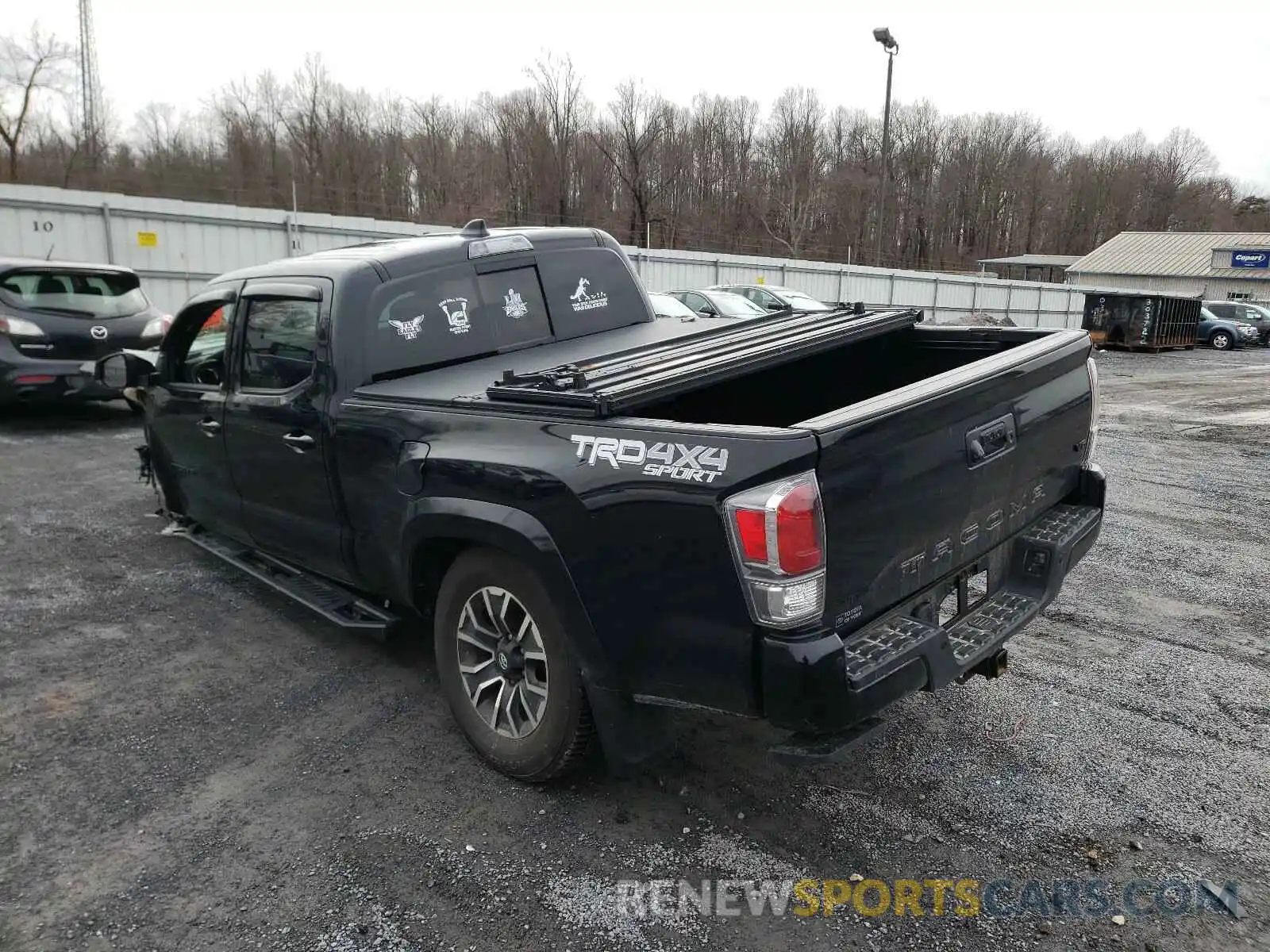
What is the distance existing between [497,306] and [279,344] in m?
1.06

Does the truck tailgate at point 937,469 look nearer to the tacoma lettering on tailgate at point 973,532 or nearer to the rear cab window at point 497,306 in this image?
the tacoma lettering on tailgate at point 973,532

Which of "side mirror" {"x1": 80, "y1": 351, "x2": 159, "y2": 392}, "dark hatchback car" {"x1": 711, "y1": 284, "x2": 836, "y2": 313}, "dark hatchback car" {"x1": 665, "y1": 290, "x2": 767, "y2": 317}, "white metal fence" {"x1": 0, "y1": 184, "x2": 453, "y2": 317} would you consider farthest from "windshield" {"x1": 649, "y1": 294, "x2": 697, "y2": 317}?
"side mirror" {"x1": 80, "y1": 351, "x2": 159, "y2": 392}

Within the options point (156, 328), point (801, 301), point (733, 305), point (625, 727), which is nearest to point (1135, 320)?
point (801, 301)

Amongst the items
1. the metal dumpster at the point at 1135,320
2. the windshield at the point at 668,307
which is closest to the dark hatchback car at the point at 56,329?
the windshield at the point at 668,307

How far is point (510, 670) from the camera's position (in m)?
3.23

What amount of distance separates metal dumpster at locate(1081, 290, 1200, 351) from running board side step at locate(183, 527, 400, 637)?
28.1 metres

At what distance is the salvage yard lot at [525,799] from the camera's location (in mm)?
2596

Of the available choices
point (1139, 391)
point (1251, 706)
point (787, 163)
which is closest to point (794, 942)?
point (1251, 706)

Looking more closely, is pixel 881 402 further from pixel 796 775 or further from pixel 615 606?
pixel 796 775

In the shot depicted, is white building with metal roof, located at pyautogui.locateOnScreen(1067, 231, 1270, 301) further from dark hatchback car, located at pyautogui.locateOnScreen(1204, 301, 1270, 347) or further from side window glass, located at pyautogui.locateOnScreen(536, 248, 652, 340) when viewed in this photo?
side window glass, located at pyautogui.locateOnScreen(536, 248, 652, 340)

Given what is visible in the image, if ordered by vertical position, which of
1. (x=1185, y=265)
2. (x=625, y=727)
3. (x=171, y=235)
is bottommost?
(x=625, y=727)

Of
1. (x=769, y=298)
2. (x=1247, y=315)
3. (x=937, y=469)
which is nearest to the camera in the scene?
(x=937, y=469)

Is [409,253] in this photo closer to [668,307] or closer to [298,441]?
[298,441]

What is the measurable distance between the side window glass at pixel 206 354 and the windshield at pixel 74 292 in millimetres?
5481
